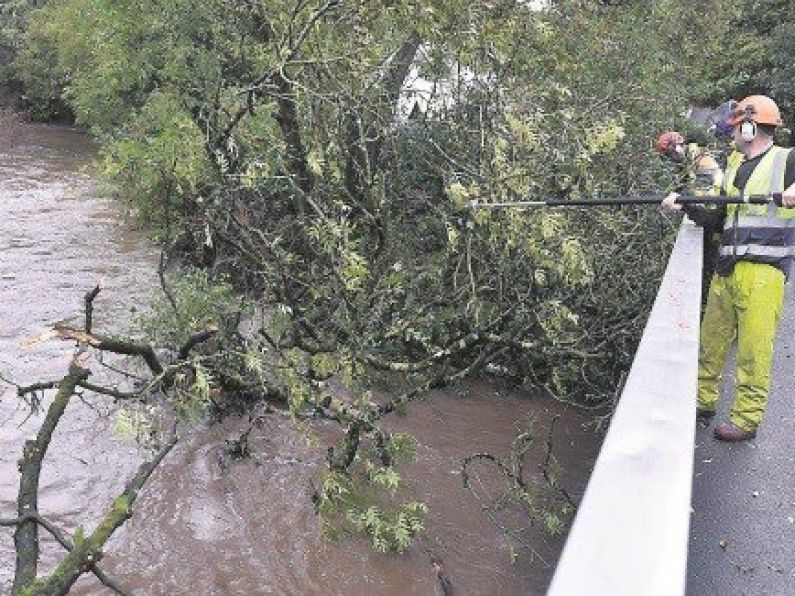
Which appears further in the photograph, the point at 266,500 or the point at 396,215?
the point at 396,215

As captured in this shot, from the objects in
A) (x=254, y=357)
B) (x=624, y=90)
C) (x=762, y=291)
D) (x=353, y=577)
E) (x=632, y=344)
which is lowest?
(x=353, y=577)

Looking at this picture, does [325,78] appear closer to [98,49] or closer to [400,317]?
[400,317]

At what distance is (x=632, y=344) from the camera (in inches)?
255

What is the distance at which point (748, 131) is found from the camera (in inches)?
168

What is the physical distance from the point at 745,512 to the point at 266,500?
2.95 meters

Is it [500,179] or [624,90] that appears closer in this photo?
[500,179]

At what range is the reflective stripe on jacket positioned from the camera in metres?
4.22

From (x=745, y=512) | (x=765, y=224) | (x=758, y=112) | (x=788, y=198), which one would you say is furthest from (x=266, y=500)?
(x=758, y=112)

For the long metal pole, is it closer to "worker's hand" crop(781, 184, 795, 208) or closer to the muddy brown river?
"worker's hand" crop(781, 184, 795, 208)

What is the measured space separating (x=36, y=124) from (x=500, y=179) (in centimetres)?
3172

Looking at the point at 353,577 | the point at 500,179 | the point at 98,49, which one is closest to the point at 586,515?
the point at 353,577

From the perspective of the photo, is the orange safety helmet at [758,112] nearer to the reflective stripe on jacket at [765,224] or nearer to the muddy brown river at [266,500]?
the reflective stripe on jacket at [765,224]

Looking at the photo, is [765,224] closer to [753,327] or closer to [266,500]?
[753,327]

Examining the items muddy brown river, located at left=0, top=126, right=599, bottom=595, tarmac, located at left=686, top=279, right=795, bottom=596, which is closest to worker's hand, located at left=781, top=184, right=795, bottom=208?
tarmac, located at left=686, top=279, right=795, bottom=596
